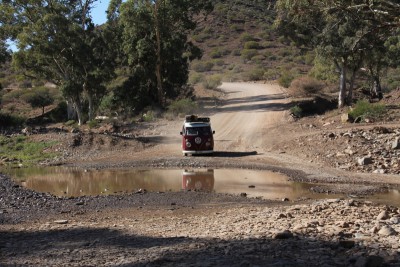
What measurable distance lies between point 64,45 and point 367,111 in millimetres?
21409

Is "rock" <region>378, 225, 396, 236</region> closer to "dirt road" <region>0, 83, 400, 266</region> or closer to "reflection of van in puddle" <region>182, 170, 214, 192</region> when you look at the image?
"dirt road" <region>0, 83, 400, 266</region>

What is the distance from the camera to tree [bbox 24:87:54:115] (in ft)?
186

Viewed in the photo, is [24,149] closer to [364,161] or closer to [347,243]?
[364,161]

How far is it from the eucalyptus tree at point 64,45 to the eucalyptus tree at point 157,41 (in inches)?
93.6

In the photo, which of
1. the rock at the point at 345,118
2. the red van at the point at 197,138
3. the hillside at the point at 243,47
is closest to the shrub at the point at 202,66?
the hillside at the point at 243,47

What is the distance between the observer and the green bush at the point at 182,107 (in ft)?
136

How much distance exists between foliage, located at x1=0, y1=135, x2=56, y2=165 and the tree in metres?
19.3

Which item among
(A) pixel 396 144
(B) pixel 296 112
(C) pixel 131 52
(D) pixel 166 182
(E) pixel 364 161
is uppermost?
(C) pixel 131 52

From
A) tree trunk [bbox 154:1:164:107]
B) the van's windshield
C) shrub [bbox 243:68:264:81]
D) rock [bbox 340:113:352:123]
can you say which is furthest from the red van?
shrub [bbox 243:68:264:81]

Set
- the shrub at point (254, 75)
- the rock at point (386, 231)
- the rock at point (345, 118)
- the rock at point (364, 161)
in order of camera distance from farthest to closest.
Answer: the shrub at point (254, 75), the rock at point (345, 118), the rock at point (364, 161), the rock at point (386, 231)

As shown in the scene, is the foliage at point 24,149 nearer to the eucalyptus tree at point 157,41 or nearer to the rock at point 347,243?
the eucalyptus tree at point 157,41

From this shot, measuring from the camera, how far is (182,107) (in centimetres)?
4181

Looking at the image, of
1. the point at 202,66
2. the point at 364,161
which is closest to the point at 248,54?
the point at 202,66

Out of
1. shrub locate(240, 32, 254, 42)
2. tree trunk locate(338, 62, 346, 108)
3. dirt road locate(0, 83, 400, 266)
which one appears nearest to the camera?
dirt road locate(0, 83, 400, 266)
